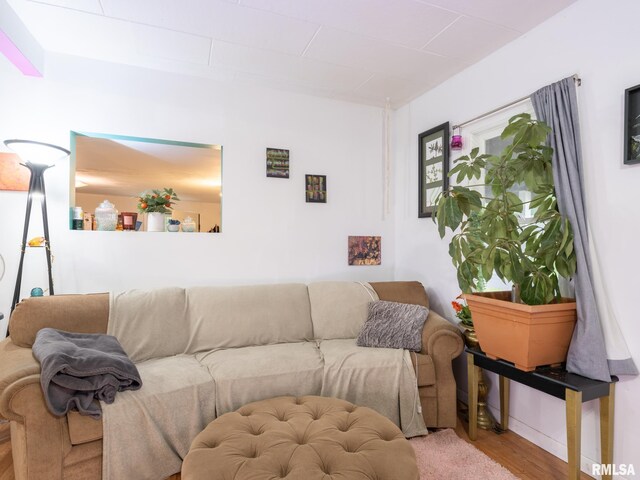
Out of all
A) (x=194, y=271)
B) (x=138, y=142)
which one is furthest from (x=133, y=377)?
(x=138, y=142)

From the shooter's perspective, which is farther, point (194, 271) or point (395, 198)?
point (395, 198)

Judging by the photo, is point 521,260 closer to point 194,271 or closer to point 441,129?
point 441,129

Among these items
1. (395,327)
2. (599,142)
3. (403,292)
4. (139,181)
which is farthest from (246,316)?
(599,142)

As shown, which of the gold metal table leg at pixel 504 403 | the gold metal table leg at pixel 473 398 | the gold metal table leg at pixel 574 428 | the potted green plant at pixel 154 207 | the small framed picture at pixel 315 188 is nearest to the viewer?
the gold metal table leg at pixel 574 428

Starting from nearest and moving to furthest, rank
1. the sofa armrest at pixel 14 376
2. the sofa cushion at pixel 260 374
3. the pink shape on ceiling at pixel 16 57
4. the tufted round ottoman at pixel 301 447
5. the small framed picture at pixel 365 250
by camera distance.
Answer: the tufted round ottoman at pixel 301 447, the sofa armrest at pixel 14 376, the sofa cushion at pixel 260 374, the pink shape on ceiling at pixel 16 57, the small framed picture at pixel 365 250

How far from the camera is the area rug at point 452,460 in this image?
178cm

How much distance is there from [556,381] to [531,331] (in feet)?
0.77

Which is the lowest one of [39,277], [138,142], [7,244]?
[39,277]

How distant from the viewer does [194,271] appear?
2812 millimetres

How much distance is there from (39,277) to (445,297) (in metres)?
2.88

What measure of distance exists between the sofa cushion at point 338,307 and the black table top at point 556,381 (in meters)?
0.98

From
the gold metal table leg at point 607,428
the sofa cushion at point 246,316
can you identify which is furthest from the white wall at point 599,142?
the sofa cushion at point 246,316

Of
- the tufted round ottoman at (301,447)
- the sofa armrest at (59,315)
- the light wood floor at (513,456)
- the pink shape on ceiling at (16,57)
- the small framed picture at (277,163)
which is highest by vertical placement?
the pink shape on ceiling at (16,57)

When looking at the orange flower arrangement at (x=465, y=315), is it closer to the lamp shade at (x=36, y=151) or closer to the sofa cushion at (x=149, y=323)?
the sofa cushion at (x=149, y=323)
